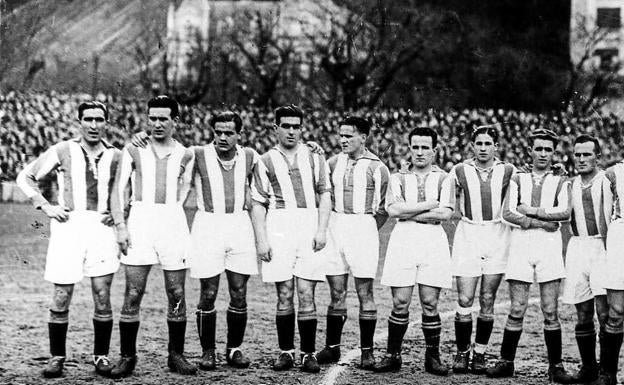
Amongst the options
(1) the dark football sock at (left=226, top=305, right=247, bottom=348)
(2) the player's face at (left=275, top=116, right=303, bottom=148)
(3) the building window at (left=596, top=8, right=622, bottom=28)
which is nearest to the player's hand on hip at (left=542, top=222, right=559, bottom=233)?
(2) the player's face at (left=275, top=116, right=303, bottom=148)

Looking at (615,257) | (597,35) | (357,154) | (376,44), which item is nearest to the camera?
(615,257)

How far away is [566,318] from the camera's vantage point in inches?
406

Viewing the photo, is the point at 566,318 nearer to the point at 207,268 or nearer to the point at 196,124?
the point at 207,268

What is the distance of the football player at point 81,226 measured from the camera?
6.93 metres

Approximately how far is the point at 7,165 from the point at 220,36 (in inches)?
559

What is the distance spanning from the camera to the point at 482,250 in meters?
7.44

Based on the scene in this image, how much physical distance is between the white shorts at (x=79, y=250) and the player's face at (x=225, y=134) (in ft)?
3.49

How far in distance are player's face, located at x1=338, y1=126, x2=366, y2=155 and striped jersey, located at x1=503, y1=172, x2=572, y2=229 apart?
1.24 meters

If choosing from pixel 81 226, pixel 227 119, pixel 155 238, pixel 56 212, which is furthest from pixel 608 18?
pixel 56 212

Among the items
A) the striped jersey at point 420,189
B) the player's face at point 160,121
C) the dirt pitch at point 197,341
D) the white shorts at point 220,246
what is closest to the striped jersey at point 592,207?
the striped jersey at point 420,189

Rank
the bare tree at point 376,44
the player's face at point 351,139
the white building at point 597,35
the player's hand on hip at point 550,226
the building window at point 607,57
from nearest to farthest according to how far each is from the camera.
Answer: the player's hand on hip at point 550,226
the player's face at point 351,139
the building window at point 607,57
the white building at point 597,35
the bare tree at point 376,44

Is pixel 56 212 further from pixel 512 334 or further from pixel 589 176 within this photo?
pixel 589 176

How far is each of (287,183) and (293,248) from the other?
0.51m

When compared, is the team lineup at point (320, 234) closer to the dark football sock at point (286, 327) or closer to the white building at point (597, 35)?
the dark football sock at point (286, 327)
